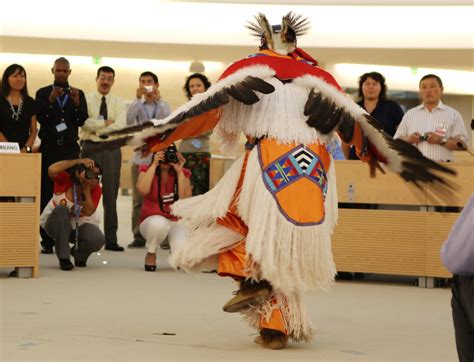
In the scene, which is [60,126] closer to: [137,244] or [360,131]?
[137,244]

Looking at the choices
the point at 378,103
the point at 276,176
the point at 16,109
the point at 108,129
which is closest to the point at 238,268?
the point at 276,176

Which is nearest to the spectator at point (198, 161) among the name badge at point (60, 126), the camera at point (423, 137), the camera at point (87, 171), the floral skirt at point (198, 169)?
the floral skirt at point (198, 169)

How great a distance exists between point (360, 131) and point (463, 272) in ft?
5.53

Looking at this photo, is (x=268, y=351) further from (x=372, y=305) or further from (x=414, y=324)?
(x=372, y=305)

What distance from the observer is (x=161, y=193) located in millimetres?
7605

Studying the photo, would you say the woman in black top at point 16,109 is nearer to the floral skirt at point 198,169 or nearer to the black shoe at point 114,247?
the black shoe at point 114,247

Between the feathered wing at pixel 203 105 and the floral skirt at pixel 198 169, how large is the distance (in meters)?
3.87

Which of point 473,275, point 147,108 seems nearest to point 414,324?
point 473,275

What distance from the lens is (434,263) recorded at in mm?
7027

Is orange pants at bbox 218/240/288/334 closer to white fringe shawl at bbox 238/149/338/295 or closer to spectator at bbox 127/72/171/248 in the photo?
white fringe shawl at bbox 238/149/338/295

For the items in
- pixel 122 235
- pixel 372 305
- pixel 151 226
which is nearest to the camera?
pixel 372 305

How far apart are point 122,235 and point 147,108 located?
6.08 feet

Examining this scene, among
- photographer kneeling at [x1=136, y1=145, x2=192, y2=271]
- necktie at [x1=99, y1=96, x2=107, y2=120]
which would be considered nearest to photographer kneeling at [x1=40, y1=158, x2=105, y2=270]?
photographer kneeling at [x1=136, y1=145, x2=192, y2=271]

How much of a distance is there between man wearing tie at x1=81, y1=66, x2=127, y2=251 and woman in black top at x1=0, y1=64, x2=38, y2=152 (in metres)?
0.63
